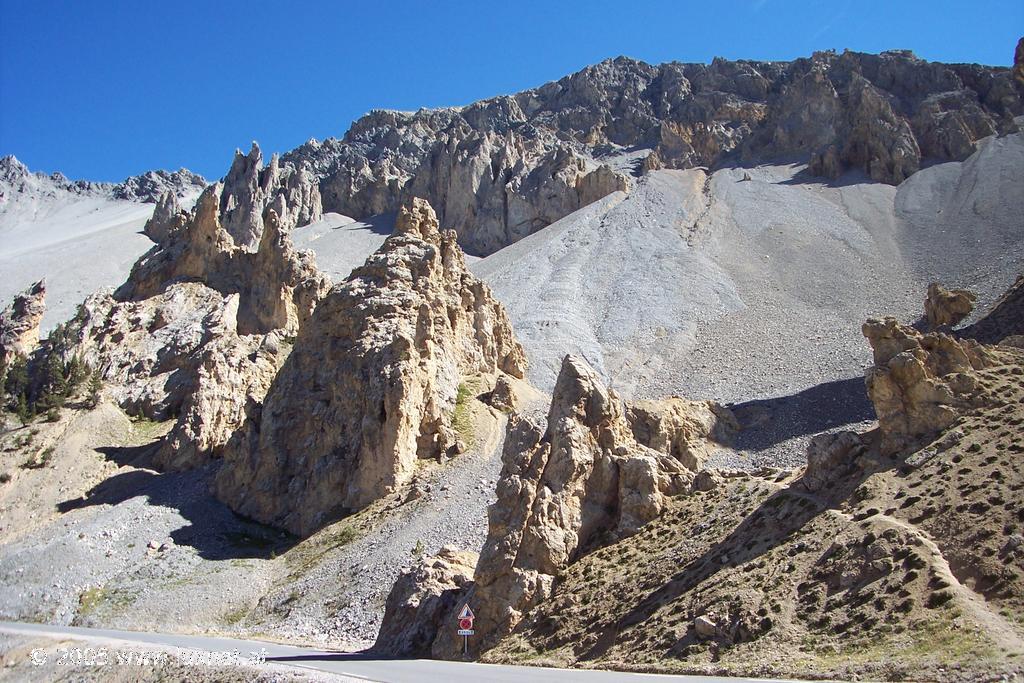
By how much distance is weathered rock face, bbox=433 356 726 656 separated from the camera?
A: 71.1 ft

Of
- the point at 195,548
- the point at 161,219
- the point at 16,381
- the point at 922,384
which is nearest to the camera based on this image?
the point at 922,384

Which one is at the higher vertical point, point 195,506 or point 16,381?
point 16,381

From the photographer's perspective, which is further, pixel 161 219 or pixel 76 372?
pixel 161 219

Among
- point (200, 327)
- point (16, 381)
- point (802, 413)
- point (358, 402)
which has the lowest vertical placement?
point (358, 402)

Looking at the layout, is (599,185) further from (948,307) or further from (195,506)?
(195,506)

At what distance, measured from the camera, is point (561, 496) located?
76.1ft

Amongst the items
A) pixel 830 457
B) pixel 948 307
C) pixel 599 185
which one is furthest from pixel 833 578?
pixel 599 185

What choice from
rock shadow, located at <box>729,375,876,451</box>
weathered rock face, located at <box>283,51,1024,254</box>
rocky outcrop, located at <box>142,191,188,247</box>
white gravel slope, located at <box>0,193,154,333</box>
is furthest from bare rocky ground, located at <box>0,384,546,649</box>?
weathered rock face, located at <box>283,51,1024,254</box>

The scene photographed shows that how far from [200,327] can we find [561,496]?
46.5 metres

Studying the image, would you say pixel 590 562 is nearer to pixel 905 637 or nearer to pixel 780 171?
pixel 905 637

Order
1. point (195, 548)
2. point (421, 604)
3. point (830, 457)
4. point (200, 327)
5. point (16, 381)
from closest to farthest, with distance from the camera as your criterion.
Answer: point (830, 457) < point (421, 604) < point (195, 548) < point (16, 381) < point (200, 327)

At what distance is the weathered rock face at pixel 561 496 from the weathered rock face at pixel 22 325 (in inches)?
2103

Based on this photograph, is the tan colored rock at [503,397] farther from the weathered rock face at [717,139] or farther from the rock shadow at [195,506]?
the weathered rock face at [717,139]

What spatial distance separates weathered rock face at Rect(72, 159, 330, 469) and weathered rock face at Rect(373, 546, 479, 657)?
2267cm
